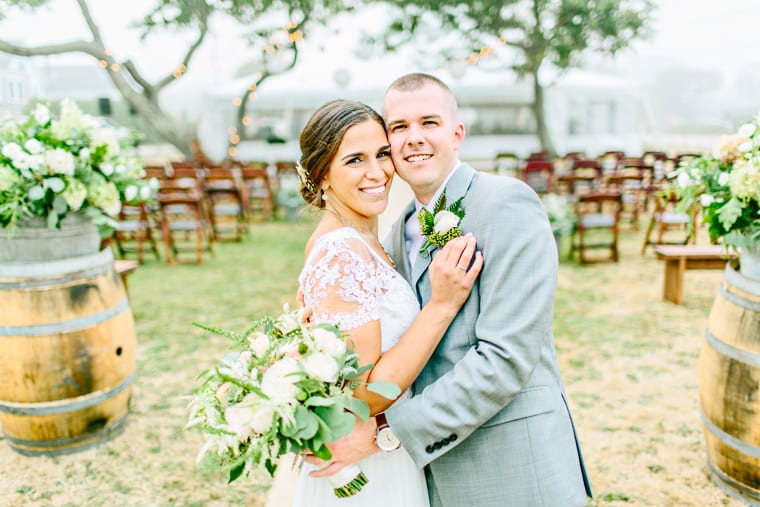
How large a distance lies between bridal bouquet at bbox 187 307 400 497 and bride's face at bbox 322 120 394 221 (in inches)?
20.0

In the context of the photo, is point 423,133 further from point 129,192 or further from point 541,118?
point 541,118

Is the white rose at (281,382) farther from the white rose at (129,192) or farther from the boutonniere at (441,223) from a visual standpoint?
the white rose at (129,192)

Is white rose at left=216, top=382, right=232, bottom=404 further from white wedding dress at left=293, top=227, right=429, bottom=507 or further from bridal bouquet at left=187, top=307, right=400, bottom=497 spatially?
white wedding dress at left=293, top=227, right=429, bottom=507

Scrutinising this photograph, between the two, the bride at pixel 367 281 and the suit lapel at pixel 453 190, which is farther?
the suit lapel at pixel 453 190

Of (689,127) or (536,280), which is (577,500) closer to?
(536,280)

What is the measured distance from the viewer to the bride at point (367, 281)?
1.70 metres

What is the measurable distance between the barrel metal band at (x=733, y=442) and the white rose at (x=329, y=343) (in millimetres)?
2459

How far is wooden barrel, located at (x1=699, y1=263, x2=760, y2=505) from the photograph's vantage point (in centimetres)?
282

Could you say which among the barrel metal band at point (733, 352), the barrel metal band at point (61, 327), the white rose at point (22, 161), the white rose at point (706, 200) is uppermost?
the white rose at point (22, 161)

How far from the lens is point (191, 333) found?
630 cm

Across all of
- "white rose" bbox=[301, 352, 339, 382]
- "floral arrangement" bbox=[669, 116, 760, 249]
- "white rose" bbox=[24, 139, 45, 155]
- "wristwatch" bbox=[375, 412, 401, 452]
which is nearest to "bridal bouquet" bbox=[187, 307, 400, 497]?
"white rose" bbox=[301, 352, 339, 382]

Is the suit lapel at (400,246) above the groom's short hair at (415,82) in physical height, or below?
below

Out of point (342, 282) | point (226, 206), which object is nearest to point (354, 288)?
point (342, 282)

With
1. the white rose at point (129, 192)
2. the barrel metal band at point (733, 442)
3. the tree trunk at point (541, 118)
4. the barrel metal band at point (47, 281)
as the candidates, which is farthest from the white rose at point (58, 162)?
the tree trunk at point (541, 118)
